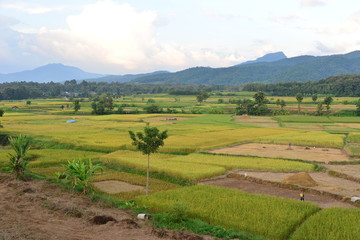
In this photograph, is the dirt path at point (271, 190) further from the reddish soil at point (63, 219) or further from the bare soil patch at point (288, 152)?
the bare soil patch at point (288, 152)

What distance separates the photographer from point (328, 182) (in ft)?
85.1

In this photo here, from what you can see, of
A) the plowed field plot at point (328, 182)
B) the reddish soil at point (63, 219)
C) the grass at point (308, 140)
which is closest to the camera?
the reddish soil at point (63, 219)

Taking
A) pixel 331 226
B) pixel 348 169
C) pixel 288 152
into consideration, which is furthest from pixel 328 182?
pixel 288 152

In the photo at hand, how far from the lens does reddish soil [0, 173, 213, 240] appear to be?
1525 cm

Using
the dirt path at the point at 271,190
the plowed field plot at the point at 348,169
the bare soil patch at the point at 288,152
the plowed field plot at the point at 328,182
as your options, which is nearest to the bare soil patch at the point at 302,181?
the plowed field plot at the point at 328,182

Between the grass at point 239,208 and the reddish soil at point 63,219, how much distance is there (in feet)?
7.35

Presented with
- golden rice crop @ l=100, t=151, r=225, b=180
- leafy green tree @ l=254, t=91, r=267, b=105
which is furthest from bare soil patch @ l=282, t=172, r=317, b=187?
leafy green tree @ l=254, t=91, r=267, b=105

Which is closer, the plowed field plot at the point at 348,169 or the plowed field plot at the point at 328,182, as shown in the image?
the plowed field plot at the point at 328,182

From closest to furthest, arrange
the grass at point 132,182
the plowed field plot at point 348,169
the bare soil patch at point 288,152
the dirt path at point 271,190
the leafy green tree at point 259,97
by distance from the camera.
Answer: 1. the dirt path at point 271,190
2. the grass at point 132,182
3. the plowed field plot at point 348,169
4. the bare soil patch at point 288,152
5. the leafy green tree at point 259,97

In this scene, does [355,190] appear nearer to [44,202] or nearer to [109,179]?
[109,179]

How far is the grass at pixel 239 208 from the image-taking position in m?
16.2

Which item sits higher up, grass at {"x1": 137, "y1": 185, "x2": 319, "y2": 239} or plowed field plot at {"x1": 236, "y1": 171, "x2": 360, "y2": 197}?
grass at {"x1": 137, "y1": 185, "x2": 319, "y2": 239}

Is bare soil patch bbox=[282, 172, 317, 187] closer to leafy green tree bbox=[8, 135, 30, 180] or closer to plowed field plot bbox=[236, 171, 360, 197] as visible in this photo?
plowed field plot bbox=[236, 171, 360, 197]

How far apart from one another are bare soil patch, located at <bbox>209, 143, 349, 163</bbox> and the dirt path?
11.0 m
